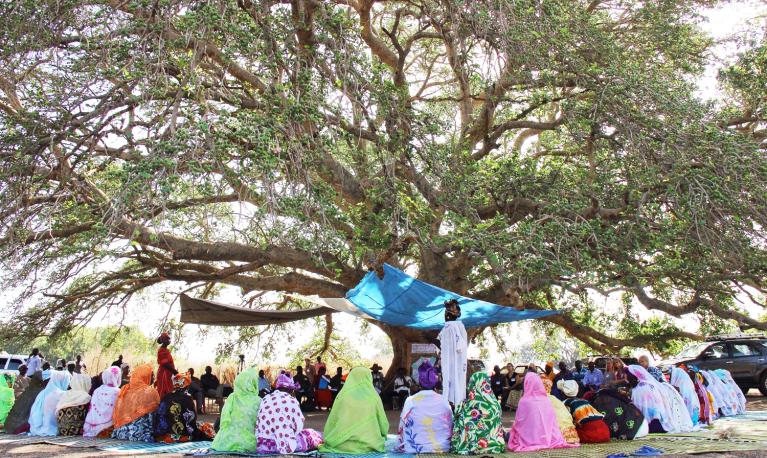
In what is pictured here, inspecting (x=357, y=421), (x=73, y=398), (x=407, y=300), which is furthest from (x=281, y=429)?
(x=73, y=398)

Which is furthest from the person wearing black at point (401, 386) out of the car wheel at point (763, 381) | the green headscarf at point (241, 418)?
the car wheel at point (763, 381)

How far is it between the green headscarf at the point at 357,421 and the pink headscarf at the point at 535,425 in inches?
49.5

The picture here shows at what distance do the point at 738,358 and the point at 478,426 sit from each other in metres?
9.65

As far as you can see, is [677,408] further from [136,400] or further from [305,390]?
[305,390]

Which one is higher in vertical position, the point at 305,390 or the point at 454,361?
the point at 454,361

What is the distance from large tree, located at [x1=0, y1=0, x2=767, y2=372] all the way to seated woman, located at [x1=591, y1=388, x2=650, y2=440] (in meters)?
1.37

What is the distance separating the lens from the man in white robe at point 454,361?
22.2ft

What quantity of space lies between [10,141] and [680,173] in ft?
25.0

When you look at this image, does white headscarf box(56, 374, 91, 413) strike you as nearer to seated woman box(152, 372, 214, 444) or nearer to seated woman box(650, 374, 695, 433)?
seated woman box(152, 372, 214, 444)

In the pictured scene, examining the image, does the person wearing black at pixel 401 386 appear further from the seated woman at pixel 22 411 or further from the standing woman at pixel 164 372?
the seated woman at pixel 22 411

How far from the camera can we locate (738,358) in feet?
43.8

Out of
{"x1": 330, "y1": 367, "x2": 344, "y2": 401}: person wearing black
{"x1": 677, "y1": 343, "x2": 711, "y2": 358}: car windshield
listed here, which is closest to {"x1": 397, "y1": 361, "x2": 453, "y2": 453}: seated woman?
{"x1": 330, "y1": 367, "x2": 344, "y2": 401}: person wearing black

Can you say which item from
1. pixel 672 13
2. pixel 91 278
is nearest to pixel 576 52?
pixel 672 13

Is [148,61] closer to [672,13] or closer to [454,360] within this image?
[454,360]
